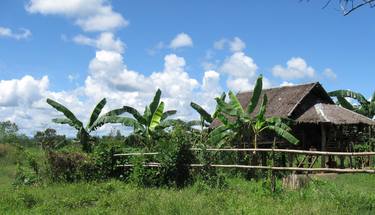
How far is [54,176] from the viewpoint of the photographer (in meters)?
16.0

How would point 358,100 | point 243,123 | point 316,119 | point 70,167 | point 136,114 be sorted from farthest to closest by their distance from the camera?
1. point 358,100
2. point 316,119
3. point 136,114
4. point 243,123
5. point 70,167

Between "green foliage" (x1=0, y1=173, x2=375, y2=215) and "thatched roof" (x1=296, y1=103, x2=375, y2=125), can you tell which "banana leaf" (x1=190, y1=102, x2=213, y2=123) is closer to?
"thatched roof" (x1=296, y1=103, x2=375, y2=125)

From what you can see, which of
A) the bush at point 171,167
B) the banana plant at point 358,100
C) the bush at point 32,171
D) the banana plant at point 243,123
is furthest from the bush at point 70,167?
the banana plant at point 358,100

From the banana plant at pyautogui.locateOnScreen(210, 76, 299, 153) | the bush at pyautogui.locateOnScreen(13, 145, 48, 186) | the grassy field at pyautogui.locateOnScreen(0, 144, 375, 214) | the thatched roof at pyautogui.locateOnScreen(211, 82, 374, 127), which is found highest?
the thatched roof at pyautogui.locateOnScreen(211, 82, 374, 127)

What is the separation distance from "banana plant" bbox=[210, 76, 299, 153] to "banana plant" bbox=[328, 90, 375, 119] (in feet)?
29.1

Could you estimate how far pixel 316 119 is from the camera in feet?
74.6

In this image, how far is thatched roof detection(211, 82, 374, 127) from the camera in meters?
22.8

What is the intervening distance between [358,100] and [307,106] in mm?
5501

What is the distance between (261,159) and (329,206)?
222 inches

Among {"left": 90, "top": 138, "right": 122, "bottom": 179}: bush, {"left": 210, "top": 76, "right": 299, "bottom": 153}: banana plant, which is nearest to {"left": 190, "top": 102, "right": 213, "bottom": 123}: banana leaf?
{"left": 210, "top": 76, "right": 299, "bottom": 153}: banana plant

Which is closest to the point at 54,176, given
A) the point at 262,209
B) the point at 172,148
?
the point at 172,148

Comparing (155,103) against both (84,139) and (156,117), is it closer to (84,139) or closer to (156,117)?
(156,117)

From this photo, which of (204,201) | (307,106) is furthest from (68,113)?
(204,201)

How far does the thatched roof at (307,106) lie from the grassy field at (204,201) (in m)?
11.0
